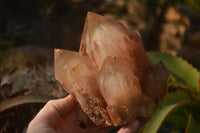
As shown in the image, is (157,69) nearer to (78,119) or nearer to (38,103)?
(78,119)

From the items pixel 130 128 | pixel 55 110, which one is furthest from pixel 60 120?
pixel 130 128

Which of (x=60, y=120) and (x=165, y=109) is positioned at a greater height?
(x=165, y=109)

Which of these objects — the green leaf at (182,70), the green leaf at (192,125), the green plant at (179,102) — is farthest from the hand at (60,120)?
the green leaf at (182,70)

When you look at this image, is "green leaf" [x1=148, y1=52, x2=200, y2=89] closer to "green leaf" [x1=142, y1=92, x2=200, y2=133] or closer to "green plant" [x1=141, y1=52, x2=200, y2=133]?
"green plant" [x1=141, y1=52, x2=200, y2=133]

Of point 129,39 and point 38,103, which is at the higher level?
point 129,39

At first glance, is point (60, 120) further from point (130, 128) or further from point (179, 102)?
point (179, 102)

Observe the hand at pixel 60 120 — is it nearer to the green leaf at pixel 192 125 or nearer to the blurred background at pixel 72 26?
the green leaf at pixel 192 125

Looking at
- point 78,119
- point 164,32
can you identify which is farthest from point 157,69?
point 164,32
